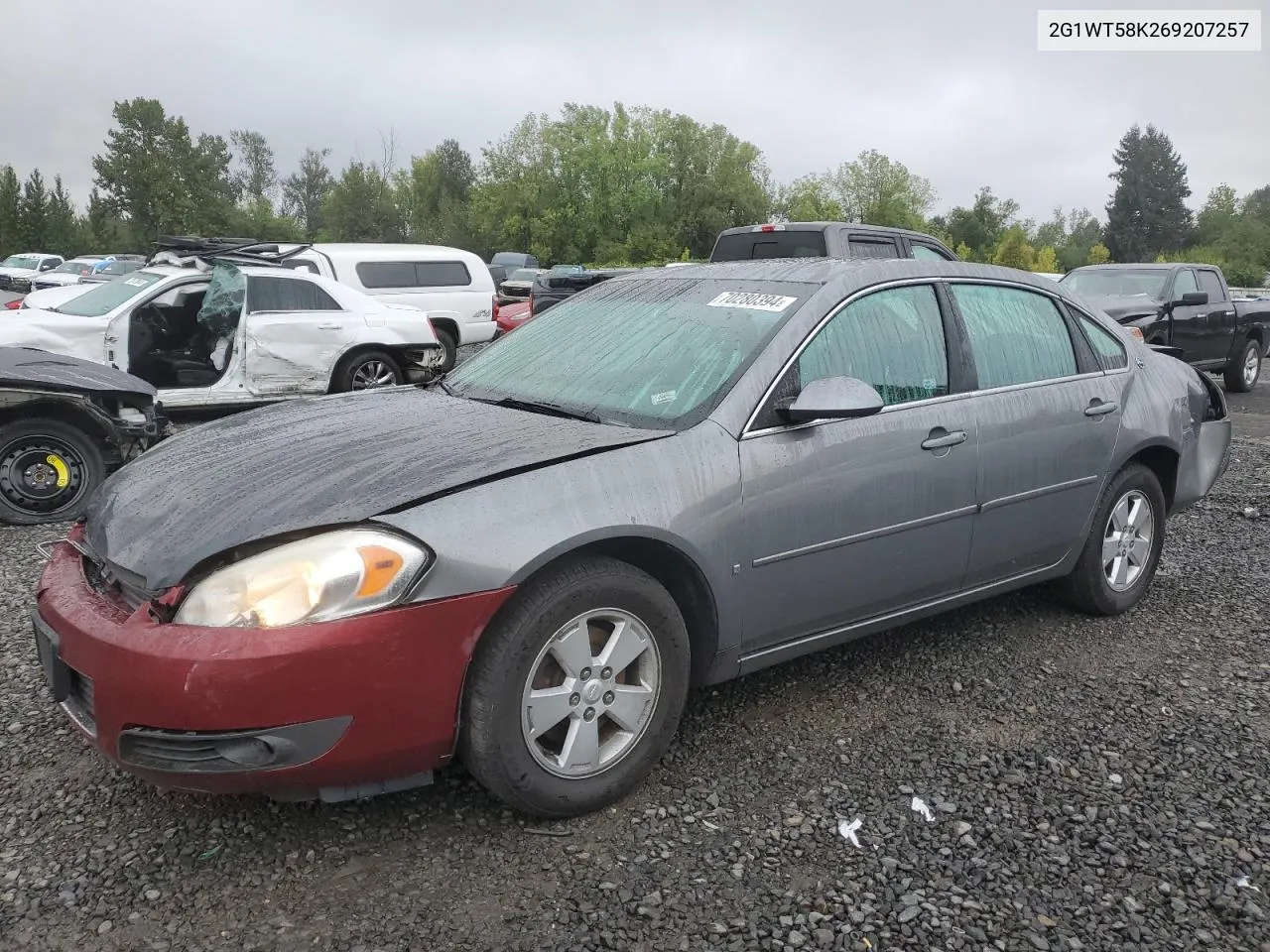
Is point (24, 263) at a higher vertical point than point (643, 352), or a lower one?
higher

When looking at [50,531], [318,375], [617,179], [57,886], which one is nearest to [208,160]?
[617,179]

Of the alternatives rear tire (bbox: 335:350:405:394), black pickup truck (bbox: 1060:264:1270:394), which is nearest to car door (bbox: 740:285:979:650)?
rear tire (bbox: 335:350:405:394)

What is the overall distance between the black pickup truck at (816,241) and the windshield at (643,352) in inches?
223

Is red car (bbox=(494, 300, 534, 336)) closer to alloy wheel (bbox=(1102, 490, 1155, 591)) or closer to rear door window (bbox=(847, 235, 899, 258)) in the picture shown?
rear door window (bbox=(847, 235, 899, 258))

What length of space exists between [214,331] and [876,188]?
62617 millimetres

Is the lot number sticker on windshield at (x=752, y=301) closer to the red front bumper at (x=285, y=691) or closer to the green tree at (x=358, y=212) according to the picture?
the red front bumper at (x=285, y=691)

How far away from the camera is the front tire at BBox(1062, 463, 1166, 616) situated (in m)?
4.25

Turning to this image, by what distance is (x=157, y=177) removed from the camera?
5909 cm

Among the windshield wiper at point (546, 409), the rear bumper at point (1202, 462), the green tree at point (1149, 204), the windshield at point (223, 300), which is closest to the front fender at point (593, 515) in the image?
the windshield wiper at point (546, 409)

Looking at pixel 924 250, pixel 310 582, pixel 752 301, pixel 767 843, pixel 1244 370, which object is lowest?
pixel 767 843

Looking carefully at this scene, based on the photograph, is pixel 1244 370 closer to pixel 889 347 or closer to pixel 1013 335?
pixel 1013 335

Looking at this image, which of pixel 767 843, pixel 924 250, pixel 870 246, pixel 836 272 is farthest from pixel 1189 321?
pixel 767 843

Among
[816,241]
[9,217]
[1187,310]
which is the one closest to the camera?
[816,241]

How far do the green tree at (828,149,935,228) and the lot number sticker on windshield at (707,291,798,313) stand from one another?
62.7 meters
